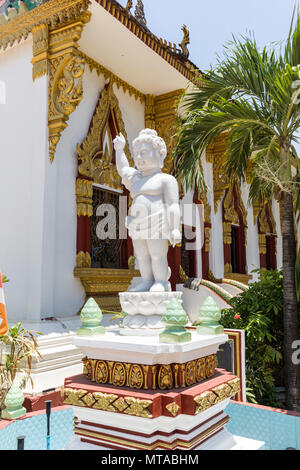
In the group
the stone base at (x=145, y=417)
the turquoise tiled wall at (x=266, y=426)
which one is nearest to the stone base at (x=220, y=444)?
the stone base at (x=145, y=417)

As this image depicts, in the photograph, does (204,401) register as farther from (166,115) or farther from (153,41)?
(166,115)

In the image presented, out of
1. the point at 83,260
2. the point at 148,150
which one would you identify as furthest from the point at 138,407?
the point at 83,260

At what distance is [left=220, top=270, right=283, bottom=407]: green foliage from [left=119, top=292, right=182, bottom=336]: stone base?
6.70ft

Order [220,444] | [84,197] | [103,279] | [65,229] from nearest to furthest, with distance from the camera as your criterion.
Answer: [220,444], [65,229], [84,197], [103,279]

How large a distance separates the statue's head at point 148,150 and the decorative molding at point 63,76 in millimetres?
3113

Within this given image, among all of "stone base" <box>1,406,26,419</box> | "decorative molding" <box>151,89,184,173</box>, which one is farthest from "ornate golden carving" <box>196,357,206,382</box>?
"decorative molding" <box>151,89,184,173</box>

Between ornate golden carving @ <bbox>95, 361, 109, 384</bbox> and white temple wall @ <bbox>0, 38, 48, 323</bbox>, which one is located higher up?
white temple wall @ <bbox>0, 38, 48, 323</bbox>

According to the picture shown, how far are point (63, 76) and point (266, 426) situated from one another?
5.33 meters

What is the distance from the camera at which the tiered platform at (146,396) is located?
2.06m

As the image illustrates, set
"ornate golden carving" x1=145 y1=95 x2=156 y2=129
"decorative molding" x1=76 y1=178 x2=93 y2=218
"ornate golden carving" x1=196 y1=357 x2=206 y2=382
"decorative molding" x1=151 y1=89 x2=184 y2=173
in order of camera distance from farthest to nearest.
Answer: "ornate golden carving" x1=145 y1=95 x2=156 y2=129
"decorative molding" x1=151 y1=89 x2=184 y2=173
"decorative molding" x1=76 y1=178 x2=93 y2=218
"ornate golden carving" x1=196 y1=357 x2=206 y2=382

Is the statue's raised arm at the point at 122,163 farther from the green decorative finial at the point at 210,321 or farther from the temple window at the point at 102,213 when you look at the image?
the temple window at the point at 102,213

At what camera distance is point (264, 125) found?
404 centimetres

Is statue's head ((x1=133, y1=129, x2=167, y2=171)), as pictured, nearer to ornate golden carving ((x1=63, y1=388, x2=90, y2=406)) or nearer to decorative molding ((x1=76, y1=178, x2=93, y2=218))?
ornate golden carving ((x1=63, y1=388, x2=90, y2=406))

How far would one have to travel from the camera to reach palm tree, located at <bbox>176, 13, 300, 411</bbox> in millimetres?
3832
